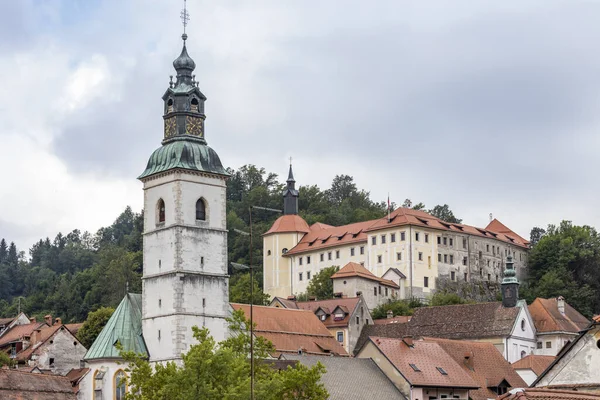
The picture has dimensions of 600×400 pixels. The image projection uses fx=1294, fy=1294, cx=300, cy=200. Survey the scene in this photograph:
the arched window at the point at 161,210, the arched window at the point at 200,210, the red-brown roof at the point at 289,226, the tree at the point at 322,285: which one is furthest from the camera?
the red-brown roof at the point at 289,226

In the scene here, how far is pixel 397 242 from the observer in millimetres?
136250

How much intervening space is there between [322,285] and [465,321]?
1071 inches

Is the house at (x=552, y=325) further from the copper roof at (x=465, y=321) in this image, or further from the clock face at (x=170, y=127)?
the clock face at (x=170, y=127)

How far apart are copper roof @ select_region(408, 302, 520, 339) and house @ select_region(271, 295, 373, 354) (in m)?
4.32

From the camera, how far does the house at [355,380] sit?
71.9 metres

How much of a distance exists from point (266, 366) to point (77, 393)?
2090 centimetres

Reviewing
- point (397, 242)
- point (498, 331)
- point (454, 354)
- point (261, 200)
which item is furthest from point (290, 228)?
point (454, 354)

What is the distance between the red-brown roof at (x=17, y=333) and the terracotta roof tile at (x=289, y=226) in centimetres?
4122

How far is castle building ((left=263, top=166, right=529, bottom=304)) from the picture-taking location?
135375 mm

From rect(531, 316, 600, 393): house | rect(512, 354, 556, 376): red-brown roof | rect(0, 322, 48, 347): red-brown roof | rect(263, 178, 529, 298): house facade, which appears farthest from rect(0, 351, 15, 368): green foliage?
rect(531, 316, 600, 393): house

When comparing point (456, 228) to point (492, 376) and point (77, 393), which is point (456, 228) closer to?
point (492, 376)

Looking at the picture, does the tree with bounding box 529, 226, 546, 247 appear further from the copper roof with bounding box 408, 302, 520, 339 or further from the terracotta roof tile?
the copper roof with bounding box 408, 302, 520, 339

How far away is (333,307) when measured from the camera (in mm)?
109688

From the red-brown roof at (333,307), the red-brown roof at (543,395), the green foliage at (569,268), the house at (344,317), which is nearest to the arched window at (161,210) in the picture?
the house at (344,317)
